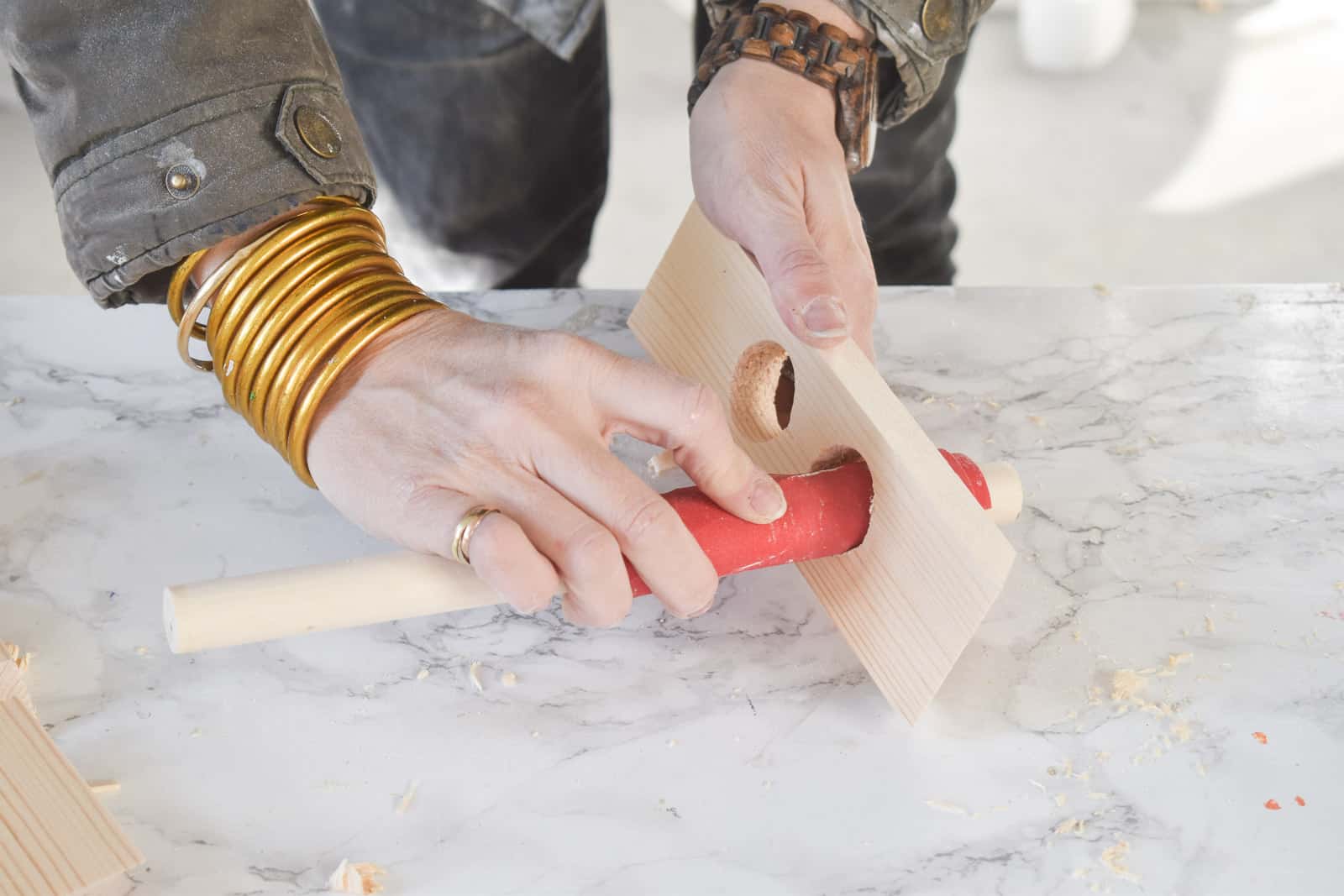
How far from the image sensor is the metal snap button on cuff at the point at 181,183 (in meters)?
0.95

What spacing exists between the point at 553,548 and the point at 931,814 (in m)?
0.34

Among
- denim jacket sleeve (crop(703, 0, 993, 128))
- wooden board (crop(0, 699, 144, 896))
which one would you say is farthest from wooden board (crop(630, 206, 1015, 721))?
wooden board (crop(0, 699, 144, 896))

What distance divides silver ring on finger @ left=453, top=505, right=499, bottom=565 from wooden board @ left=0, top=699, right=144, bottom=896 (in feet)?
0.93

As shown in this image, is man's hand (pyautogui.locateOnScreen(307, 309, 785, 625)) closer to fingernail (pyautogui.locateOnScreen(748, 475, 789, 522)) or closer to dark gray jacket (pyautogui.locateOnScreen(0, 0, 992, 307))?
fingernail (pyautogui.locateOnScreen(748, 475, 789, 522))

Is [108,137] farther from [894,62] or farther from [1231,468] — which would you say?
[1231,468]

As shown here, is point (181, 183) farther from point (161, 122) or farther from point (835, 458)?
point (835, 458)

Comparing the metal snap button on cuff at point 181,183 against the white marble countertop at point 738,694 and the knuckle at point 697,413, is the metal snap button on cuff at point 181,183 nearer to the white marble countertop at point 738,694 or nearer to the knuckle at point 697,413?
the white marble countertop at point 738,694

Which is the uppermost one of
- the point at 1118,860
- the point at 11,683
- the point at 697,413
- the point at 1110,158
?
the point at 697,413

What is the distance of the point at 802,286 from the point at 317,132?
0.42m

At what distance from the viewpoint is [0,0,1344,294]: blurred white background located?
2.93 m

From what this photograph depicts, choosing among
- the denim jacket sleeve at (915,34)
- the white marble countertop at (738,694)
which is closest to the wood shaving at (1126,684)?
the white marble countertop at (738,694)

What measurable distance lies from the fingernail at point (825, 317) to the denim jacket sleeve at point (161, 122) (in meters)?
0.41

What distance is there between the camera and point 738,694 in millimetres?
965

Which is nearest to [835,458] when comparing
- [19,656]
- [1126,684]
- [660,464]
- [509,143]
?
[660,464]
